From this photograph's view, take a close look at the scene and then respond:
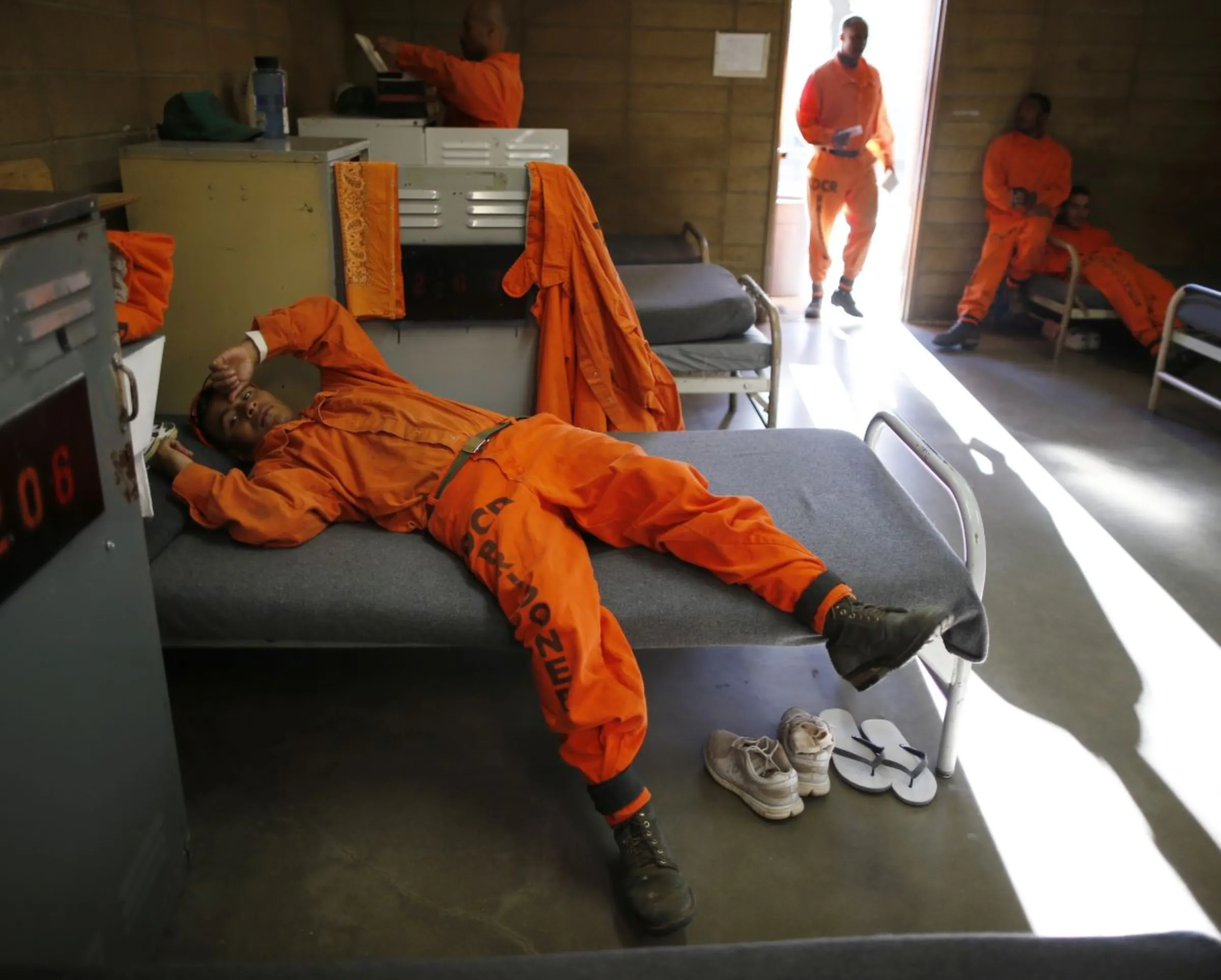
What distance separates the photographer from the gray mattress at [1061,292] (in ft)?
16.3

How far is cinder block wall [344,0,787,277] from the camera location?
196 inches

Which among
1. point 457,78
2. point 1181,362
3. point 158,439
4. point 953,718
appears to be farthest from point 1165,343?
point 158,439

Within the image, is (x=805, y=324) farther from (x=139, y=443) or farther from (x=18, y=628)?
(x=18, y=628)

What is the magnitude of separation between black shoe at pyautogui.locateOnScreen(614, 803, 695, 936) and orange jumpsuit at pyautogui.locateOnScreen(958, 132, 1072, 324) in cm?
429

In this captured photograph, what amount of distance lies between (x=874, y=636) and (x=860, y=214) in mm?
4389

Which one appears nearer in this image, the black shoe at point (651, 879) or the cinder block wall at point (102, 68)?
the black shoe at point (651, 879)

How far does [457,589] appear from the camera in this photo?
1.83 m

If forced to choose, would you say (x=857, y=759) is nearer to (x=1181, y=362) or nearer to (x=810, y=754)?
(x=810, y=754)

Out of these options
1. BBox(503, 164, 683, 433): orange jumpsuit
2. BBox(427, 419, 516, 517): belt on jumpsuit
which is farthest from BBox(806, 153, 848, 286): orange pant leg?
BBox(427, 419, 516, 517): belt on jumpsuit

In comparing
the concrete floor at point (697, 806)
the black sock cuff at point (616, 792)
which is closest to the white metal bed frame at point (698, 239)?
the concrete floor at point (697, 806)

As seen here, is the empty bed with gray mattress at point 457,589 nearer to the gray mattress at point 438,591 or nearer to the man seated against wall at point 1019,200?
the gray mattress at point 438,591

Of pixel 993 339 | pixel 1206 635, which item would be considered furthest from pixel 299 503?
pixel 993 339

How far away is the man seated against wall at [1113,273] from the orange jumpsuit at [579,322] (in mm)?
2960

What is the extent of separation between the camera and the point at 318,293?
250cm
